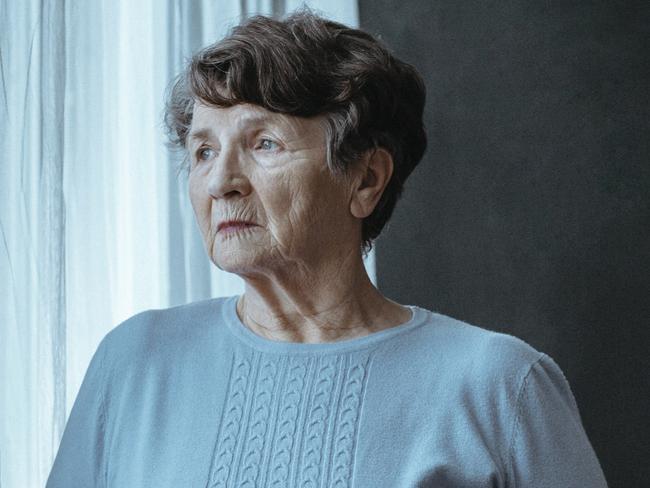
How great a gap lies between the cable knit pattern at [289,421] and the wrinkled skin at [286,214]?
6 centimetres

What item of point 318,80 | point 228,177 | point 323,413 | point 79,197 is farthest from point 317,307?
point 79,197

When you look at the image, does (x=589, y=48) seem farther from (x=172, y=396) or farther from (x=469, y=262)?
(x=172, y=396)

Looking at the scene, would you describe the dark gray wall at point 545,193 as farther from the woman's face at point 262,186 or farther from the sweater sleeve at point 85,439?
the sweater sleeve at point 85,439

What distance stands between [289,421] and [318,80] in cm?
55

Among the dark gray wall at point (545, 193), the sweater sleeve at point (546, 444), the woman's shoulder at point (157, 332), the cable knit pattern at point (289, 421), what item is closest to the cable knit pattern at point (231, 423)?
the cable knit pattern at point (289, 421)

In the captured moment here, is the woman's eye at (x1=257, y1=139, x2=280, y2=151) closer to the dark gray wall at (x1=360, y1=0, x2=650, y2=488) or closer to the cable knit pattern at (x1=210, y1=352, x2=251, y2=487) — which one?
the cable knit pattern at (x1=210, y1=352, x2=251, y2=487)

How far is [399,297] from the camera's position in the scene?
2.26 meters

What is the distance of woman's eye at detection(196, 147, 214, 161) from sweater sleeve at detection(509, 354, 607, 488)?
2.10ft

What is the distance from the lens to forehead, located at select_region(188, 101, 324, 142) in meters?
1.63

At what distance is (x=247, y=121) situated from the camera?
164cm

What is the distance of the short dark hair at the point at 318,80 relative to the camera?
1625mm

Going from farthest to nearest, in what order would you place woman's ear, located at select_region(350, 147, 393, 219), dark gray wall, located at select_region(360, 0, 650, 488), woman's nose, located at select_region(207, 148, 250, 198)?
dark gray wall, located at select_region(360, 0, 650, 488) < woman's ear, located at select_region(350, 147, 393, 219) < woman's nose, located at select_region(207, 148, 250, 198)

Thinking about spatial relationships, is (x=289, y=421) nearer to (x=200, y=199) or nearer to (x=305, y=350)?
(x=305, y=350)

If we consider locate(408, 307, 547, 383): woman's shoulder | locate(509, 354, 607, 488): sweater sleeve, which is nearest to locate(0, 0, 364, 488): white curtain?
locate(408, 307, 547, 383): woman's shoulder
